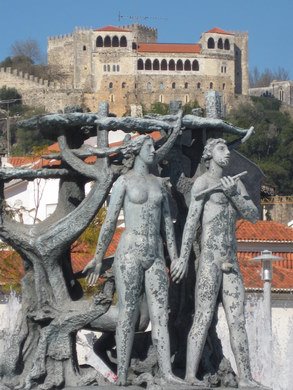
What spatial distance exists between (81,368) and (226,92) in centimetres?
13587

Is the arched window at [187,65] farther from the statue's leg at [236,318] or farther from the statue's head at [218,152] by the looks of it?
the statue's leg at [236,318]

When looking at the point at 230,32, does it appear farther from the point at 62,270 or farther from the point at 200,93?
the point at 62,270

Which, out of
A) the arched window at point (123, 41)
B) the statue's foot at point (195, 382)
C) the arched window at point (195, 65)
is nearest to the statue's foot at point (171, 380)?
the statue's foot at point (195, 382)

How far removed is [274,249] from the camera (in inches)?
1711

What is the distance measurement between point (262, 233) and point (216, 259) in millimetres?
28833

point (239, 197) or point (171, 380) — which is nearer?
point (171, 380)

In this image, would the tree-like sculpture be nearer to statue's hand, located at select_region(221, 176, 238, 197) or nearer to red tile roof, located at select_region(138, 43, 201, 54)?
statue's hand, located at select_region(221, 176, 238, 197)

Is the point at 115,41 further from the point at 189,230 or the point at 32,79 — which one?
the point at 189,230

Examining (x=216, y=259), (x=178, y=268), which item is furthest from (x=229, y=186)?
(x=178, y=268)

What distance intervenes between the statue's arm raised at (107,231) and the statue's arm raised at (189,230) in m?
0.68

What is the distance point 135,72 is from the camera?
485 feet

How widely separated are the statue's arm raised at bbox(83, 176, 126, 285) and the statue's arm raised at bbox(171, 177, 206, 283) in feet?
2.24

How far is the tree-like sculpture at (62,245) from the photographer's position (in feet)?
45.8

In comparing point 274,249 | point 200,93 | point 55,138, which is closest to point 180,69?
point 200,93
